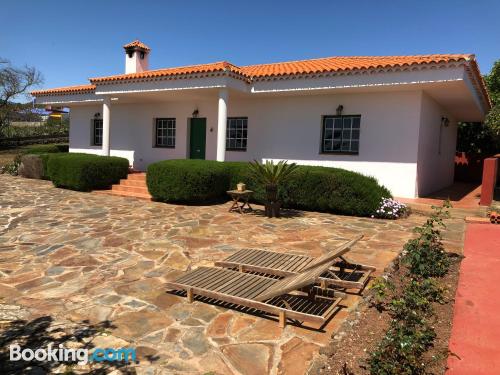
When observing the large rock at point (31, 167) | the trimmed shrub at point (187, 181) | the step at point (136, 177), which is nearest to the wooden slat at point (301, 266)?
the trimmed shrub at point (187, 181)

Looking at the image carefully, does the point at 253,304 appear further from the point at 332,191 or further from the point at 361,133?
the point at 361,133

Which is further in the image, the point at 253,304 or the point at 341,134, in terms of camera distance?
the point at 341,134

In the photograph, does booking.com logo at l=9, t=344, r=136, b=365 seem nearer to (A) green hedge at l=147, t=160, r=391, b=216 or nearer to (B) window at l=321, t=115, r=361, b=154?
(A) green hedge at l=147, t=160, r=391, b=216

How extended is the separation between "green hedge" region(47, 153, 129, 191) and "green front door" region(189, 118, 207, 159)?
2726 mm

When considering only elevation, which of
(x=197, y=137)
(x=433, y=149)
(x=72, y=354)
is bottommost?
(x=72, y=354)

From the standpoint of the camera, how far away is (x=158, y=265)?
5.61 metres

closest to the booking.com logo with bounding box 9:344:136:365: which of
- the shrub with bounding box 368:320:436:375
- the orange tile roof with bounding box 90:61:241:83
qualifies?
the shrub with bounding box 368:320:436:375

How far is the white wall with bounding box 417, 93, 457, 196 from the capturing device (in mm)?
11602

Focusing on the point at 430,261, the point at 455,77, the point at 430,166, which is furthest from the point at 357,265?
the point at 430,166

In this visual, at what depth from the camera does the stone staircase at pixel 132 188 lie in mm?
12469

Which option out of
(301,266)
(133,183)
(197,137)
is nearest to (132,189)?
(133,183)

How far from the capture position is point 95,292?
4.56 m

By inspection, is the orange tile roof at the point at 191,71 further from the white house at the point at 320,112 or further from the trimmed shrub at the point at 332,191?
the trimmed shrub at the point at 332,191

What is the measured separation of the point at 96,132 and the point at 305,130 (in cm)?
1164
